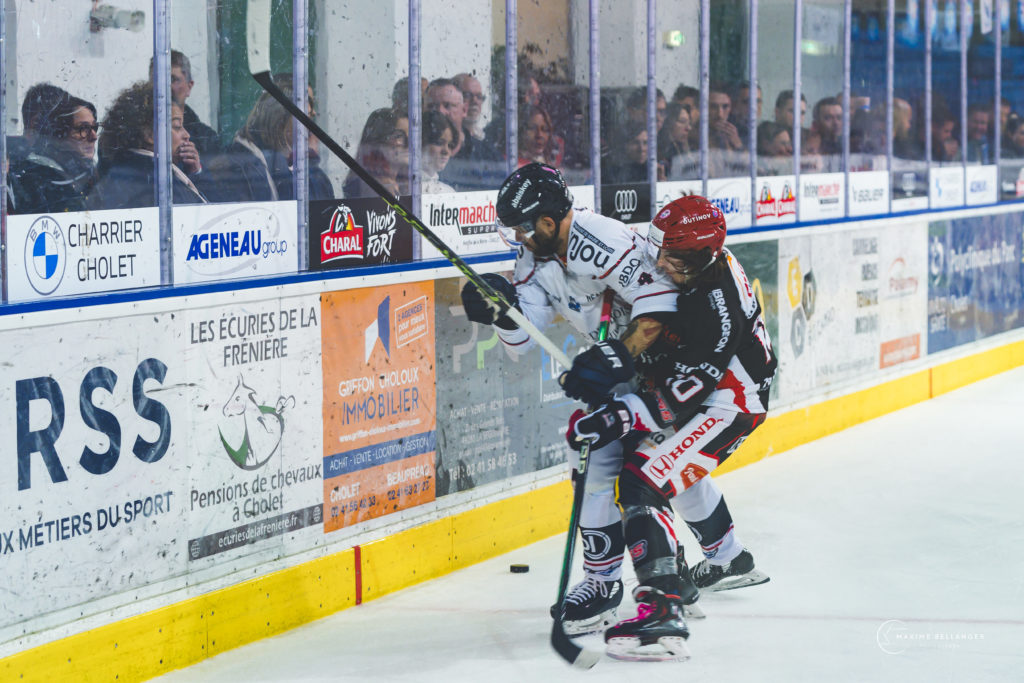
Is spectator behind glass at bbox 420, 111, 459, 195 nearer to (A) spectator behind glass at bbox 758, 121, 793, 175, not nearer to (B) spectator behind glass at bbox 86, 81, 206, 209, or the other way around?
(B) spectator behind glass at bbox 86, 81, 206, 209

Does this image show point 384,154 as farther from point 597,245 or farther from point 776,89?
point 776,89

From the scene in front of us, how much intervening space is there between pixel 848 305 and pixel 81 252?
5.63 m

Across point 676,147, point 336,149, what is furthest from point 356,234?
point 676,147

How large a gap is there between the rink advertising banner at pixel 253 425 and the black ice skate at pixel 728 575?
1.40 meters

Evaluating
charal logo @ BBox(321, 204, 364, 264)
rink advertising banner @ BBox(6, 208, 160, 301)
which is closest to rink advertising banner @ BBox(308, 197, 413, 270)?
charal logo @ BBox(321, 204, 364, 264)

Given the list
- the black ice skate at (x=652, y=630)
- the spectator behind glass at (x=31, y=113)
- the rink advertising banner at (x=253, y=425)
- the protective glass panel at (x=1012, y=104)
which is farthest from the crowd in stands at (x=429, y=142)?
the black ice skate at (x=652, y=630)

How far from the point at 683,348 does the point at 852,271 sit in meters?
4.49

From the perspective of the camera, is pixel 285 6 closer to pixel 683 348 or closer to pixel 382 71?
pixel 382 71

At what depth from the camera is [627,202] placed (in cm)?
705

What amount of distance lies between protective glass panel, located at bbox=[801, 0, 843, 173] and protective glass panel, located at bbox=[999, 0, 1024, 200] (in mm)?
2738

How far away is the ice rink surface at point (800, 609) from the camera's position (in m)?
4.37

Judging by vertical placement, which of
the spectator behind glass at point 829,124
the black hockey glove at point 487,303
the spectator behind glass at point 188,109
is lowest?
the black hockey glove at point 487,303

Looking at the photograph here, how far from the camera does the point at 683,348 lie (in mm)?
4648

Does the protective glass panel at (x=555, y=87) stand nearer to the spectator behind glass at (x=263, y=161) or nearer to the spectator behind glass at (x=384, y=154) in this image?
the spectator behind glass at (x=384, y=154)
